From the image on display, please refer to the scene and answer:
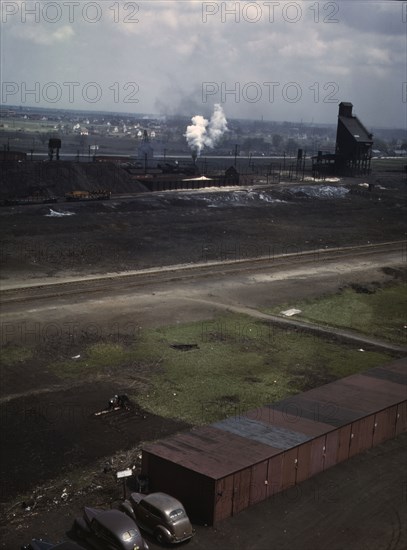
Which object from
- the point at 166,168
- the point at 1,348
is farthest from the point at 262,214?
the point at 1,348

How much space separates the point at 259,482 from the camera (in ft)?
61.0

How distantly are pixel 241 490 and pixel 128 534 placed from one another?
11.9 ft

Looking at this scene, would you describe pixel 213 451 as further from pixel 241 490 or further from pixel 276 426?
pixel 276 426

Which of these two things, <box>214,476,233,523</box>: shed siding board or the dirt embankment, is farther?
the dirt embankment

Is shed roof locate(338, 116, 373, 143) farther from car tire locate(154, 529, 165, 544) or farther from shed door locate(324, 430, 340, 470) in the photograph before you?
car tire locate(154, 529, 165, 544)

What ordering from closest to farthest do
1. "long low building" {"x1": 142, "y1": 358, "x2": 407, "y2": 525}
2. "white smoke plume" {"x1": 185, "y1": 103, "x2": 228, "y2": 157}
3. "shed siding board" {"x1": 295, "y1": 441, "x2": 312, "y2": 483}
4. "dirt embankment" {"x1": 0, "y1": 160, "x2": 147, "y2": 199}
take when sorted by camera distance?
"long low building" {"x1": 142, "y1": 358, "x2": 407, "y2": 525}, "shed siding board" {"x1": 295, "y1": 441, "x2": 312, "y2": 483}, "dirt embankment" {"x1": 0, "y1": 160, "x2": 147, "y2": 199}, "white smoke plume" {"x1": 185, "y1": 103, "x2": 228, "y2": 157}

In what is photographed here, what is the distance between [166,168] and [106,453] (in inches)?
3460

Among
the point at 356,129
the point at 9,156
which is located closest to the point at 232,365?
the point at 9,156

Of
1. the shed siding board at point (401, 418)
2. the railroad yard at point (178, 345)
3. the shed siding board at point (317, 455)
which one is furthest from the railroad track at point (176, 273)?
the shed siding board at point (317, 455)

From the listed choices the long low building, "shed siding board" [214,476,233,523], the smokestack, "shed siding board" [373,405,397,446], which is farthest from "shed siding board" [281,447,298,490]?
the smokestack

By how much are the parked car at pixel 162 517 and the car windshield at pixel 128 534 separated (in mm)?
1005

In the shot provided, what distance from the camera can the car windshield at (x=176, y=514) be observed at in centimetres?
1682

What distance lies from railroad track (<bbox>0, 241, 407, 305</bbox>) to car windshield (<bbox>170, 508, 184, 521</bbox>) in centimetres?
2444

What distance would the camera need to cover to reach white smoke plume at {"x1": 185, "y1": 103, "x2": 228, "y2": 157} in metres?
170
